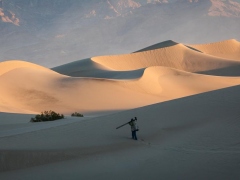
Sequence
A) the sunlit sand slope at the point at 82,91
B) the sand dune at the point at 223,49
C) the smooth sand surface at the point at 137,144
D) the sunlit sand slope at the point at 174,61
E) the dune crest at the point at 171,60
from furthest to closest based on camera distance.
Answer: the sand dune at the point at 223,49
the dune crest at the point at 171,60
the sunlit sand slope at the point at 174,61
the sunlit sand slope at the point at 82,91
the smooth sand surface at the point at 137,144

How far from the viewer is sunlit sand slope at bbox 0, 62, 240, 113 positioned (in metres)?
31.2

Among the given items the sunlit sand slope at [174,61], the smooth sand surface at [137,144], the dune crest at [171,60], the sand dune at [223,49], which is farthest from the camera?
the sand dune at [223,49]

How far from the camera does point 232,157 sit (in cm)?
1007

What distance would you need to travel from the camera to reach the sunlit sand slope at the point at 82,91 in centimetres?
3116

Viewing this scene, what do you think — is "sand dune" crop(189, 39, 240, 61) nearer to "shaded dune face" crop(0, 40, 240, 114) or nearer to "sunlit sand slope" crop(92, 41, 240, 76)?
"sunlit sand slope" crop(92, 41, 240, 76)

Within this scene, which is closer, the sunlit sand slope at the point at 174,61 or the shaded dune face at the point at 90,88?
the shaded dune face at the point at 90,88

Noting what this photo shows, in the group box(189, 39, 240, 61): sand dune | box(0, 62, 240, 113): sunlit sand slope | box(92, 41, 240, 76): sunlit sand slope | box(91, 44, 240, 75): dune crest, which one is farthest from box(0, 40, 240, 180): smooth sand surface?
box(189, 39, 240, 61): sand dune

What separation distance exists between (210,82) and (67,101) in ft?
63.6

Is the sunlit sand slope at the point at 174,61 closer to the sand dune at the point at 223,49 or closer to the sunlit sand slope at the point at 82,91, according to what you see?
the sand dune at the point at 223,49

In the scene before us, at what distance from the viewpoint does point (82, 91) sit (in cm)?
3547

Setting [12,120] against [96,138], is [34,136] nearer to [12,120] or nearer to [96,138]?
[96,138]

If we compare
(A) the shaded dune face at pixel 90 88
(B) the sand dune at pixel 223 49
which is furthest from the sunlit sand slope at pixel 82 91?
(B) the sand dune at pixel 223 49

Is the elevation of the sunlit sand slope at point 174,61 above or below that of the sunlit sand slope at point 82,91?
above

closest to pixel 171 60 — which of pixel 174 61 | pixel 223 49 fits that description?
pixel 174 61
